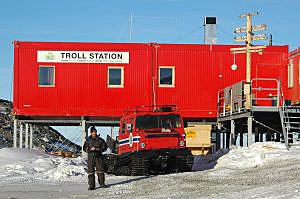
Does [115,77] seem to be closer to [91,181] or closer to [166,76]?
[166,76]

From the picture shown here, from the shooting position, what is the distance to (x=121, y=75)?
29.4 metres

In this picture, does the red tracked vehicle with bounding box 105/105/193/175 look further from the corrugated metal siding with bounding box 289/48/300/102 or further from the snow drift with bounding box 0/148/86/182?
the corrugated metal siding with bounding box 289/48/300/102

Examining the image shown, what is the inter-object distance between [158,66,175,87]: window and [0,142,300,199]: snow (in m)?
6.98

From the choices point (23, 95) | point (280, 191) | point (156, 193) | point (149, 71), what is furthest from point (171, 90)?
point (280, 191)

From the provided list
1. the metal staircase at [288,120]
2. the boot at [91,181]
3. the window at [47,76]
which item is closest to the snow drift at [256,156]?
the metal staircase at [288,120]

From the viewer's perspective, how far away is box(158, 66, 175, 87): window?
29.4 meters

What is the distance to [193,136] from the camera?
2653 centimetres

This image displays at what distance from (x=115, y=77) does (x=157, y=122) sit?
10.3 meters

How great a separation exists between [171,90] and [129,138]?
10.0 meters

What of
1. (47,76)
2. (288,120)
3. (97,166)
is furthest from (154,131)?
(47,76)

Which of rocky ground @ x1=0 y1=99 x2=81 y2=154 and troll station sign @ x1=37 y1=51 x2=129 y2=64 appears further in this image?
rocky ground @ x1=0 y1=99 x2=81 y2=154

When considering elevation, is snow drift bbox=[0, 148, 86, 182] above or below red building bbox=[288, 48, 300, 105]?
below

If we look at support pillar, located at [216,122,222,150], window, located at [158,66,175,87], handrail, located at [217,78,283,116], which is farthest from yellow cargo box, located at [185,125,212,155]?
window, located at [158,66,175,87]

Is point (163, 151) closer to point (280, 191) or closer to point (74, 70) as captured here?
point (280, 191)
